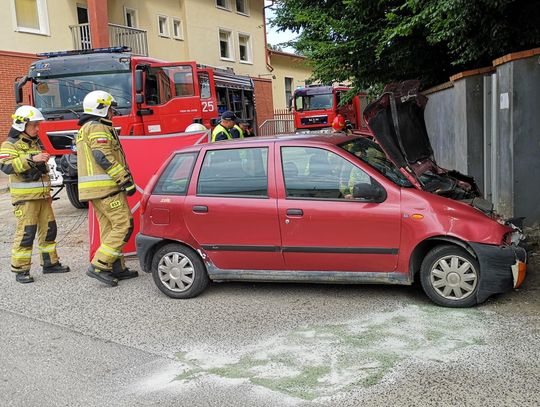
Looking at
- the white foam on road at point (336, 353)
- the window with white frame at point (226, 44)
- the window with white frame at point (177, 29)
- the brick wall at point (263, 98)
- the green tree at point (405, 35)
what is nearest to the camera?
the white foam on road at point (336, 353)

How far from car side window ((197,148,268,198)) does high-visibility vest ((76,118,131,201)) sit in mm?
1143

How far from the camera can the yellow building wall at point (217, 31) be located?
2531cm

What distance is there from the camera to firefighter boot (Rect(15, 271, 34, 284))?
6301mm

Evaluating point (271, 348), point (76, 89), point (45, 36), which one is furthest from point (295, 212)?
point (45, 36)

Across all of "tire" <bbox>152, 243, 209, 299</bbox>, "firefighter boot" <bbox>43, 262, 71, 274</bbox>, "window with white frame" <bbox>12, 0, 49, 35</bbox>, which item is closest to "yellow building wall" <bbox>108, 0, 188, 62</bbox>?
"window with white frame" <bbox>12, 0, 49, 35</bbox>

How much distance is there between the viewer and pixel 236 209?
5.09 meters

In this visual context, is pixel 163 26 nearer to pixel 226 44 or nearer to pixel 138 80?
pixel 226 44

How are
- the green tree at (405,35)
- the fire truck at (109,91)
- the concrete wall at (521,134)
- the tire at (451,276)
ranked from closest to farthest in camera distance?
the tire at (451,276), the concrete wall at (521,134), the green tree at (405,35), the fire truck at (109,91)

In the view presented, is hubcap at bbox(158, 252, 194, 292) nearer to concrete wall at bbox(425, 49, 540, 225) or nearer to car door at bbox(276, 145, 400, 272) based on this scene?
car door at bbox(276, 145, 400, 272)

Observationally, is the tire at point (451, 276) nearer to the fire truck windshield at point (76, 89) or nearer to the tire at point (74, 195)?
the fire truck windshield at point (76, 89)

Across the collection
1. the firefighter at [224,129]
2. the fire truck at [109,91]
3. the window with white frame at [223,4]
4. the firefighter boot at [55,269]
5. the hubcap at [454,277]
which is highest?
the window with white frame at [223,4]

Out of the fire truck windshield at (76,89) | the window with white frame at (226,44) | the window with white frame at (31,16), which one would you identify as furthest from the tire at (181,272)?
the window with white frame at (226,44)

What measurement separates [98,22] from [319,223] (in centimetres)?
1664

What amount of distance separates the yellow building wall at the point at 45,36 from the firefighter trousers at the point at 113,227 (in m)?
13.8
